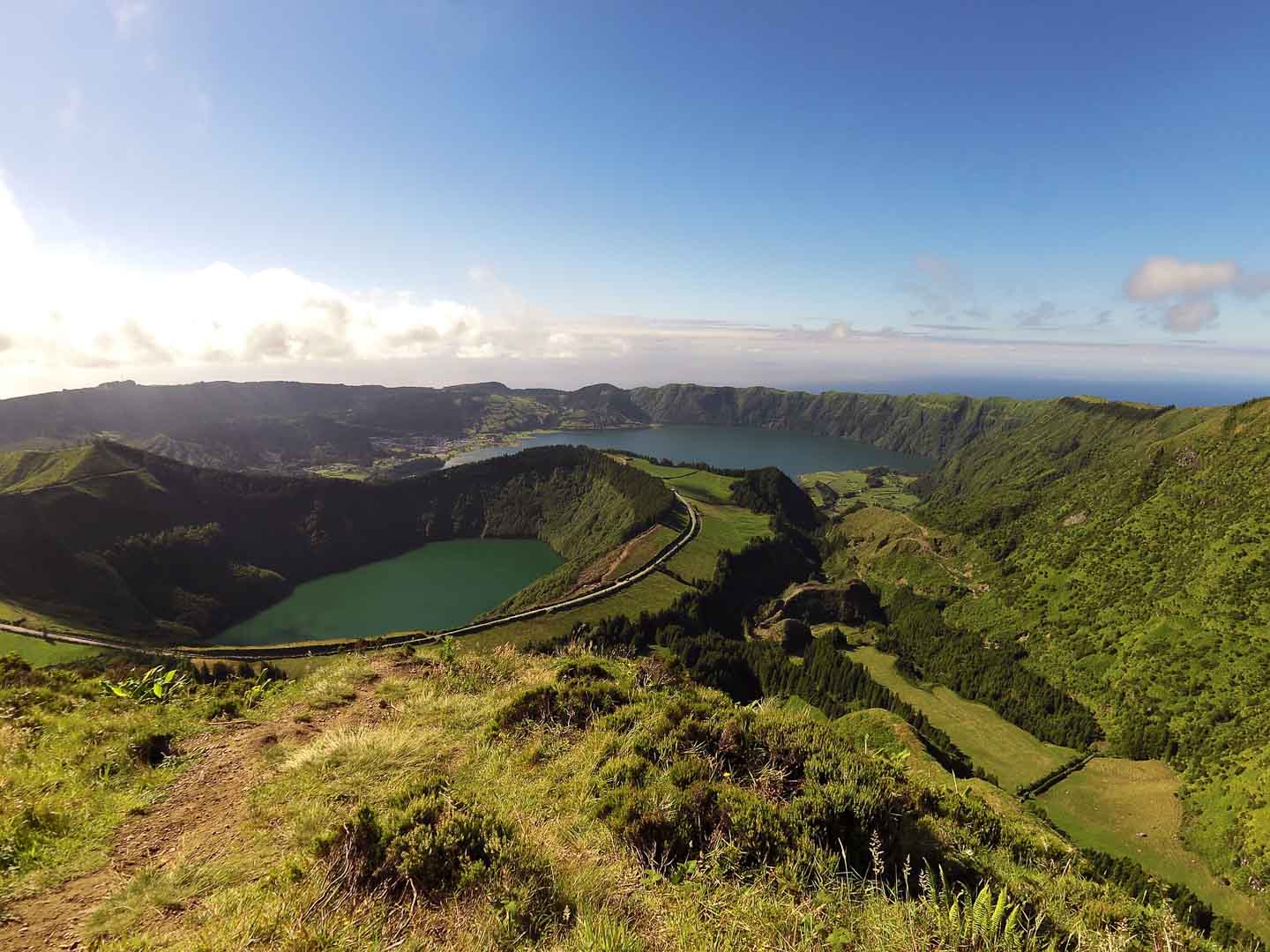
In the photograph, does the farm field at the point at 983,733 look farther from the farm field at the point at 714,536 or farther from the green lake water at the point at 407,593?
the green lake water at the point at 407,593

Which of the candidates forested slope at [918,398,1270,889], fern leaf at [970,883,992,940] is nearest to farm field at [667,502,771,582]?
forested slope at [918,398,1270,889]

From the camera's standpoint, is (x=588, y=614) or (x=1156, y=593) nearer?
(x=1156, y=593)

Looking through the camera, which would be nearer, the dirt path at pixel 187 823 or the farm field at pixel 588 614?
the dirt path at pixel 187 823

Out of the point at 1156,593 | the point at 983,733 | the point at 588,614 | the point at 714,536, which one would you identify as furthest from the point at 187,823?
the point at 714,536

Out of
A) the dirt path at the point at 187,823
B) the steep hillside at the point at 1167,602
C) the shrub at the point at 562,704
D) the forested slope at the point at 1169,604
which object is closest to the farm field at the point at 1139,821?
the forested slope at the point at 1169,604

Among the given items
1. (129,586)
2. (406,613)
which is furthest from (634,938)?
(129,586)

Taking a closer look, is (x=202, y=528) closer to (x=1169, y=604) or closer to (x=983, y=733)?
(x=983, y=733)

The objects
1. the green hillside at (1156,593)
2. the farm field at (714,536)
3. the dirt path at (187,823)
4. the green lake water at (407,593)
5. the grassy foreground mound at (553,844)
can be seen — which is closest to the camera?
the grassy foreground mound at (553,844)
